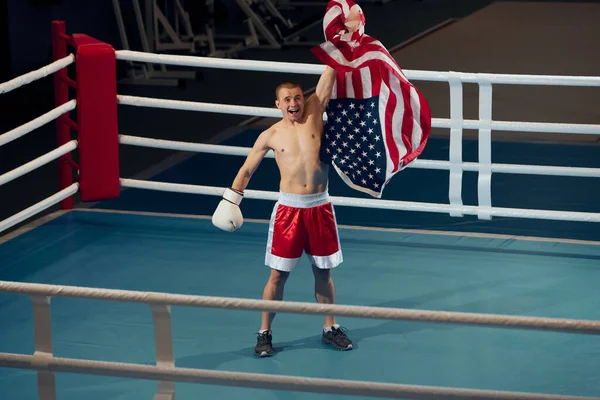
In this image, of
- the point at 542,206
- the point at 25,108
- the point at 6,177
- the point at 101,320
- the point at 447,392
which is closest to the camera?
the point at 447,392

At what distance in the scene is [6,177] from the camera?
6.24m

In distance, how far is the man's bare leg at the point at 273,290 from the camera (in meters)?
5.04

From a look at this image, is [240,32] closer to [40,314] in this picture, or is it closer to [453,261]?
Answer: [453,261]

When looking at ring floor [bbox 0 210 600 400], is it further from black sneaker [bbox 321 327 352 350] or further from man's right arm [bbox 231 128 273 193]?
man's right arm [bbox 231 128 273 193]

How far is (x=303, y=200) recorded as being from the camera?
16.3 feet

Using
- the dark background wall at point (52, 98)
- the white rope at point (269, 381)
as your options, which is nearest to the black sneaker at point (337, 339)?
the white rope at point (269, 381)

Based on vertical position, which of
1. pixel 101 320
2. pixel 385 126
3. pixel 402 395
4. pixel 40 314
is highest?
pixel 385 126

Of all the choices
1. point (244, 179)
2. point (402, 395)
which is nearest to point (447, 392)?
point (402, 395)

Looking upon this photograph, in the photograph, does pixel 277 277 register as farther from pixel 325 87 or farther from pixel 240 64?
pixel 240 64

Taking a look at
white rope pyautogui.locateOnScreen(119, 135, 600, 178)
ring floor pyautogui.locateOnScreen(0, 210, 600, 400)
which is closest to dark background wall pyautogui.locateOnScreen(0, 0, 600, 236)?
white rope pyautogui.locateOnScreen(119, 135, 600, 178)

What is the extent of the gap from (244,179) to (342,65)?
694mm

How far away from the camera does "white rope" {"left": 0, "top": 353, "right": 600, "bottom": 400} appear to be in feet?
10.5

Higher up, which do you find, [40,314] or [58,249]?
[40,314]

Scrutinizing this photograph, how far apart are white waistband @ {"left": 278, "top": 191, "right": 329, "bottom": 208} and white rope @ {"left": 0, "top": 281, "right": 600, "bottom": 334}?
5.71 ft
